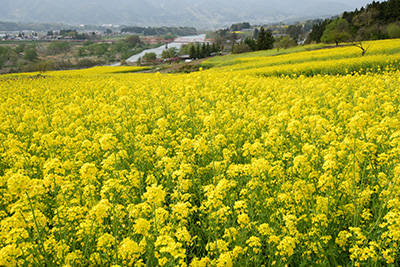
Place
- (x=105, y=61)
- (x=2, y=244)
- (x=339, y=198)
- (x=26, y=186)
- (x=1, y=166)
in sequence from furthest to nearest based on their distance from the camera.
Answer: (x=105, y=61) → (x=1, y=166) → (x=339, y=198) → (x=2, y=244) → (x=26, y=186)

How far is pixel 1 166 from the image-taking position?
6148mm

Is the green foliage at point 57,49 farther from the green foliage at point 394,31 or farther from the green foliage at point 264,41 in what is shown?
the green foliage at point 394,31

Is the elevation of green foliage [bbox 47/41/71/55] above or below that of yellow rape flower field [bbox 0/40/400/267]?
below

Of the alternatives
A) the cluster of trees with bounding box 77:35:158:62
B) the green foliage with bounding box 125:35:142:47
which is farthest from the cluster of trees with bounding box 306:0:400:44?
the green foliage with bounding box 125:35:142:47

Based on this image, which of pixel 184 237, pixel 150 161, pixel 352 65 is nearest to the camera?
pixel 184 237

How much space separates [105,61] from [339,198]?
115 m

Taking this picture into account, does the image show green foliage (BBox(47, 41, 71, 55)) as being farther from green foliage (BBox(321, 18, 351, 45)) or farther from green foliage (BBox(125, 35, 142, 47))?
green foliage (BBox(321, 18, 351, 45))

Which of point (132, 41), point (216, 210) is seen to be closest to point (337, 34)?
point (216, 210)

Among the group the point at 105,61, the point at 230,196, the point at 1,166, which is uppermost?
the point at 230,196

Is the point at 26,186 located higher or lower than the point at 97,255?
higher

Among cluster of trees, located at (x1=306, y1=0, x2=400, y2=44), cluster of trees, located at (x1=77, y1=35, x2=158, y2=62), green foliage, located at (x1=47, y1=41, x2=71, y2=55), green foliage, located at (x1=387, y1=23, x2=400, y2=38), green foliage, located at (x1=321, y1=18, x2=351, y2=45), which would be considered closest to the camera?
green foliage, located at (x1=321, y1=18, x2=351, y2=45)

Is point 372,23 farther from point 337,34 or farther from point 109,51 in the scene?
point 109,51

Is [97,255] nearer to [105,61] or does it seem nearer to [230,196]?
[230,196]

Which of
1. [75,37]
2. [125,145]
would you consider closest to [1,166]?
[125,145]
